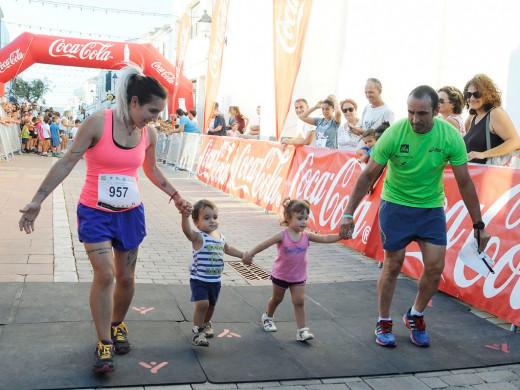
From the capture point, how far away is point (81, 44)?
23.9m

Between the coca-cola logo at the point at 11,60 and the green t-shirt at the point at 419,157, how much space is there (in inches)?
819

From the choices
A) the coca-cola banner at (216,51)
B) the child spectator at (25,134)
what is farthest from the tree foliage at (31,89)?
the coca-cola banner at (216,51)

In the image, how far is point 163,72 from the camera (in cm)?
2506

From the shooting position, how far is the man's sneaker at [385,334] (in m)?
4.36

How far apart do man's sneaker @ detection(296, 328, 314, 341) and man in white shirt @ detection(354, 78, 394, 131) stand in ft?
13.9

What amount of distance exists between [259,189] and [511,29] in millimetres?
5645

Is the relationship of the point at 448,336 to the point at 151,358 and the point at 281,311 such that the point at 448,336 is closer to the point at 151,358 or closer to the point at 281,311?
the point at 281,311

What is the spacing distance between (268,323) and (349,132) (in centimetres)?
479

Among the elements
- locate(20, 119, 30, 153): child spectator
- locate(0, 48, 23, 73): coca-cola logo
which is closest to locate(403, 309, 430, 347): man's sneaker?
locate(0, 48, 23, 73): coca-cola logo

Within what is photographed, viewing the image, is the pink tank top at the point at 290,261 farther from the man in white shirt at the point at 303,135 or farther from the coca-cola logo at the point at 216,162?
the coca-cola logo at the point at 216,162

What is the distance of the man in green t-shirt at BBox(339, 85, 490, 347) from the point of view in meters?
4.24

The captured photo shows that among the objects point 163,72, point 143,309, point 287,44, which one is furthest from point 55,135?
point 143,309

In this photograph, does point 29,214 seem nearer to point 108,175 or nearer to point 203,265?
point 108,175

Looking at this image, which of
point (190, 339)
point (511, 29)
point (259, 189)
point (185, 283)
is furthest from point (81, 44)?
point (190, 339)
